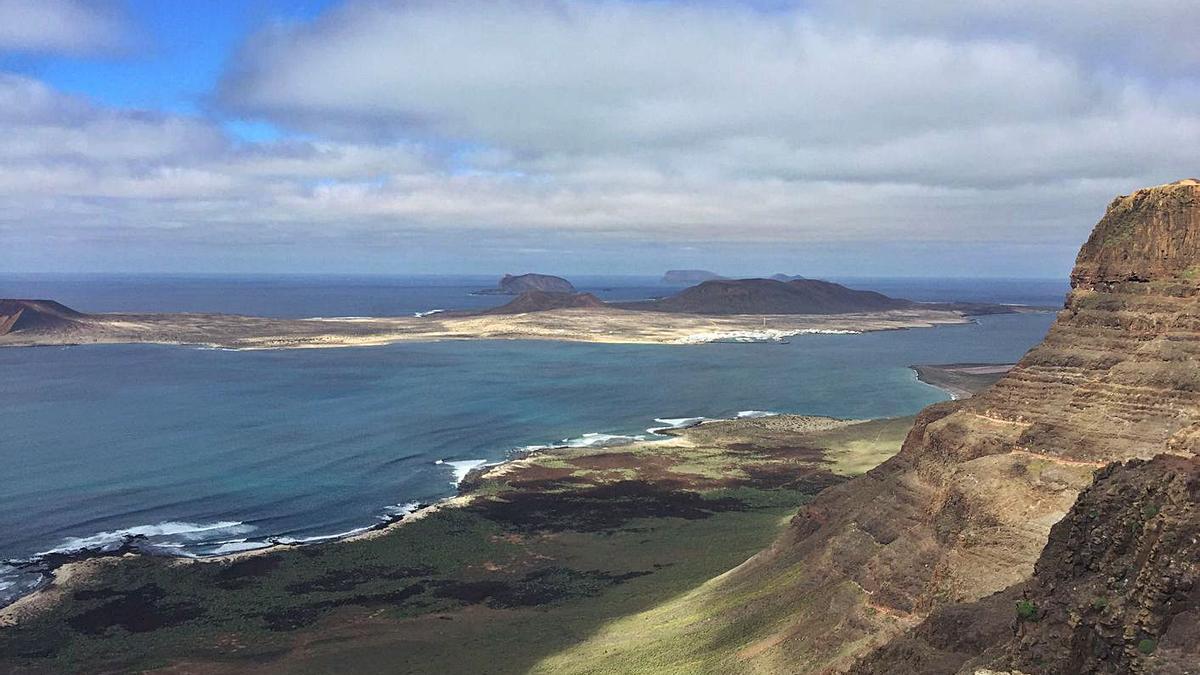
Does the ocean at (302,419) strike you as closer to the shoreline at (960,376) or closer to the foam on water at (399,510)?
the foam on water at (399,510)

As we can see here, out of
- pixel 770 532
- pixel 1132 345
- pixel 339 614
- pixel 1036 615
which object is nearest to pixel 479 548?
Result: pixel 339 614

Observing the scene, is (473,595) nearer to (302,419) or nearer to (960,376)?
(302,419)

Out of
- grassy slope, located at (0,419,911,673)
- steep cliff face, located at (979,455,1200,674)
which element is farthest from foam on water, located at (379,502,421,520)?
steep cliff face, located at (979,455,1200,674)

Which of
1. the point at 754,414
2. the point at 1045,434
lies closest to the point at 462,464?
the point at 754,414

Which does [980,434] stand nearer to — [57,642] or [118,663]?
[118,663]

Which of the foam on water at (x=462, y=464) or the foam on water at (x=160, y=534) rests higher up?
the foam on water at (x=462, y=464)

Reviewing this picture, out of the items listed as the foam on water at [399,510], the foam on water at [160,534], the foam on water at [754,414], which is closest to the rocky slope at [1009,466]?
the foam on water at [399,510]
